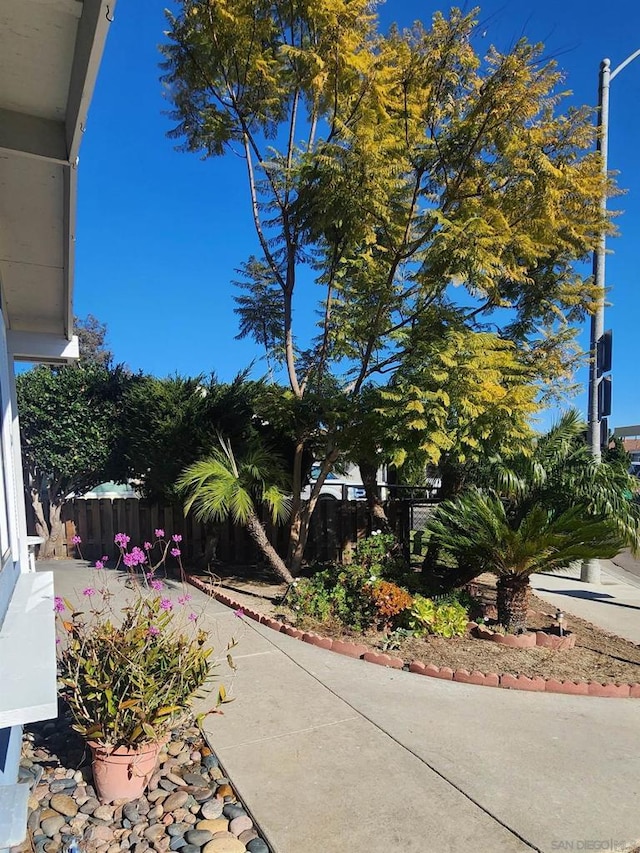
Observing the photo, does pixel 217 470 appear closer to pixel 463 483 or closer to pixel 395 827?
pixel 463 483

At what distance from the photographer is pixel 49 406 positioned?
959cm

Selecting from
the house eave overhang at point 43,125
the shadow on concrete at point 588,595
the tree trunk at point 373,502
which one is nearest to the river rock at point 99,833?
the house eave overhang at point 43,125

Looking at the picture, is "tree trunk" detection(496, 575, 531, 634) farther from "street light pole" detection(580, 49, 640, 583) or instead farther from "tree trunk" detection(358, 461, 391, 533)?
"street light pole" detection(580, 49, 640, 583)

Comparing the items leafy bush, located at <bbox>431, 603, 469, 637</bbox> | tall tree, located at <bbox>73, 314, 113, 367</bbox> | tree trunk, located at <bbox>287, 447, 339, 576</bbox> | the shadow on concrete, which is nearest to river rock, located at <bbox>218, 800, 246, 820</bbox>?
leafy bush, located at <bbox>431, 603, 469, 637</bbox>

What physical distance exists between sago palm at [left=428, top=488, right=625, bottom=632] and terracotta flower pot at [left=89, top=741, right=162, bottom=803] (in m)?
3.91

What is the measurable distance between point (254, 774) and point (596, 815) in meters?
1.74

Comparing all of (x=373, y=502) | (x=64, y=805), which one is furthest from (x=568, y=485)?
(x=64, y=805)

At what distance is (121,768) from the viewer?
270cm

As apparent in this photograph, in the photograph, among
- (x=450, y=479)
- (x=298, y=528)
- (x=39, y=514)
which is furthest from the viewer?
(x=39, y=514)

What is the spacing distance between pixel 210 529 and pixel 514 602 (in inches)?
200

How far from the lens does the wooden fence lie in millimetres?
9125

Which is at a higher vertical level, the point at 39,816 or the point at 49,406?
the point at 49,406

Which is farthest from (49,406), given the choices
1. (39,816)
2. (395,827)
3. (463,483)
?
(395,827)

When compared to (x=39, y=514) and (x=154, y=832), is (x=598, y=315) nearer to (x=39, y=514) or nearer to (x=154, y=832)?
(x=154, y=832)
